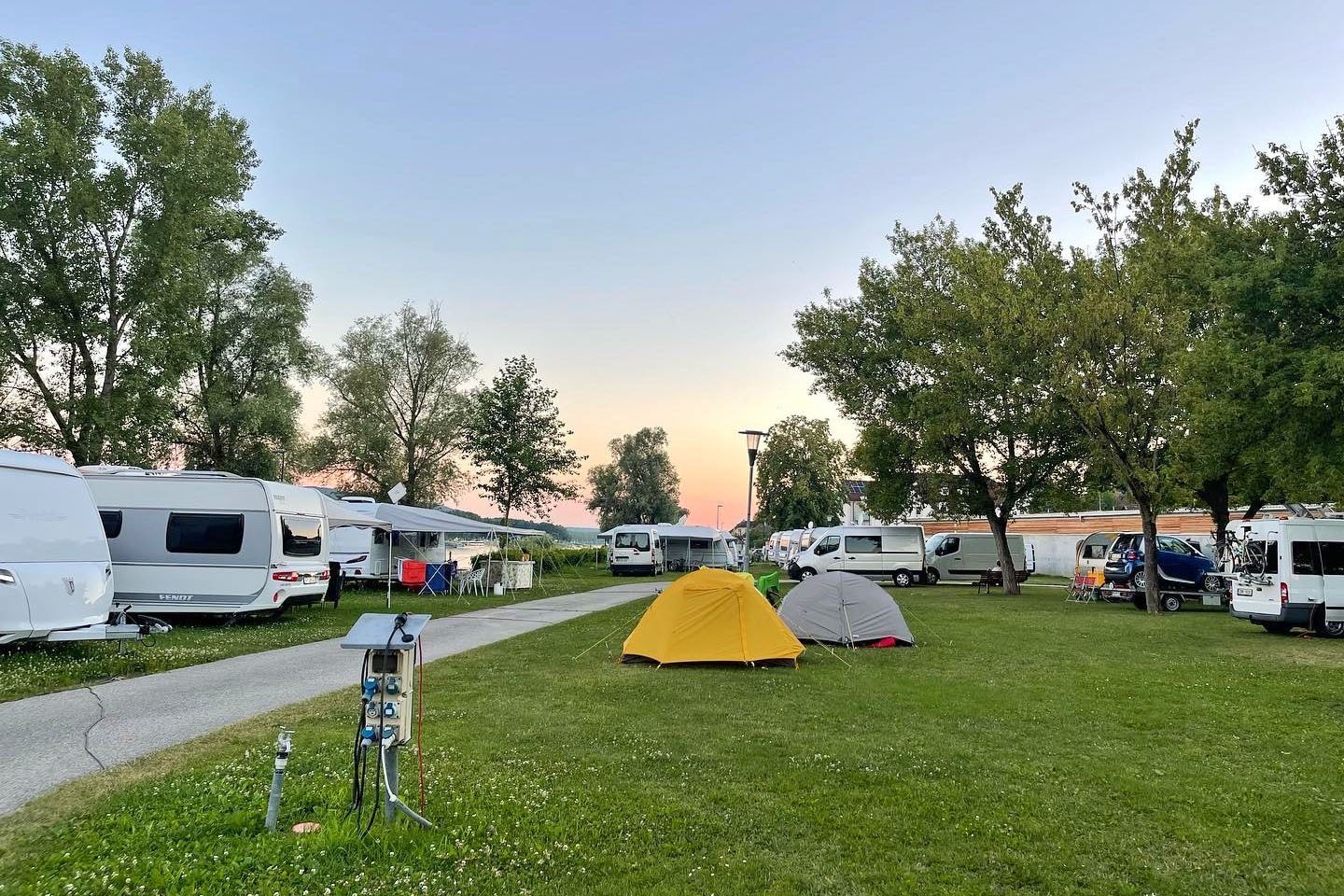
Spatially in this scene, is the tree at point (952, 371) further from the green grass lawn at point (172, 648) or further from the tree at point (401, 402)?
the tree at point (401, 402)

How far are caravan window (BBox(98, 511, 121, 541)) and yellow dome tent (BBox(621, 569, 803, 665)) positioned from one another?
10.4 metres

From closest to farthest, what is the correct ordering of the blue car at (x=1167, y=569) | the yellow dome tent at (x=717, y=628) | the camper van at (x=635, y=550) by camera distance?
1. the yellow dome tent at (x=717, y=628)
2. the blue car at (x=1167, y=569)
3. the camper van at (x=635, y=550)

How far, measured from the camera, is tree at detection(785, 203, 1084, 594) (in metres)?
22.5

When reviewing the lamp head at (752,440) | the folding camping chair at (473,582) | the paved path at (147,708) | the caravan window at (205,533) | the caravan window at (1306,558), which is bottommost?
the folding camping chair at (473,582)

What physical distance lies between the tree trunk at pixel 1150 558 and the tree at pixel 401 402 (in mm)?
29960

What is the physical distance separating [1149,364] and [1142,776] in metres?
17.8

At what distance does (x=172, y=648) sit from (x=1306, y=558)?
19597 mm

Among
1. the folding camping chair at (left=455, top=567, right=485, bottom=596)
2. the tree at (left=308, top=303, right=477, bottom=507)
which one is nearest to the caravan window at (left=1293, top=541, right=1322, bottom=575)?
the folding camping chair at (left=455, top=567, right=485, bottom=596)

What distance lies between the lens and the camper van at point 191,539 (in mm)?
15148

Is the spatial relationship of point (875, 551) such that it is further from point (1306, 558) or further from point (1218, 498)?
point (1306, 558)

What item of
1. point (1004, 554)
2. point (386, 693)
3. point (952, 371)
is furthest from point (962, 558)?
point (386, 693)

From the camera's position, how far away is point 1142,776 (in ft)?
20.3

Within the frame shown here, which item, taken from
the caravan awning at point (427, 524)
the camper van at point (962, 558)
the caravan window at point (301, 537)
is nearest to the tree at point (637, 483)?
the camper van at point (962, 558)

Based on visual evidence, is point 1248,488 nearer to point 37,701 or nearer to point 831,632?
point 831,632
